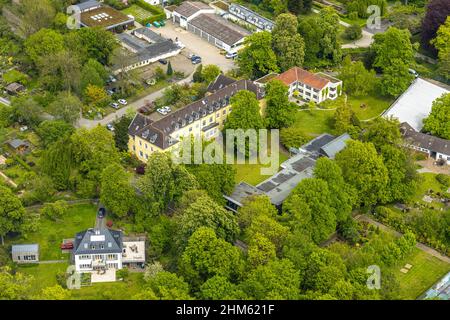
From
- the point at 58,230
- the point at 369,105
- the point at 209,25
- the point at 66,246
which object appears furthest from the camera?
the point at 209,25

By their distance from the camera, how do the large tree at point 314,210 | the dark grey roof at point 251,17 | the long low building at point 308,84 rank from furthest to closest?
the dark grey roof at point 251,17 → the long low building at point 308,84 → the large tree at point 314,210

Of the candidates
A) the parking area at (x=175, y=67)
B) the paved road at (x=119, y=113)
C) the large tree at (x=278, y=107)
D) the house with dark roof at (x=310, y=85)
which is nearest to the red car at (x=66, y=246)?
the paved road at (x=119, y=113)

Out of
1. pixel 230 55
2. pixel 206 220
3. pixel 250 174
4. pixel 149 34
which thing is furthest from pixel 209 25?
A: pixel 206 220

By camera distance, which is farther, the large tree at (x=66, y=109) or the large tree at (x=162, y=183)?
the large tree at (x=66, y=109)

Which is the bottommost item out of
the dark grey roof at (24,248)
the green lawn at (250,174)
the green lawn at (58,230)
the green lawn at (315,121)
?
the green lawn at (58,230)

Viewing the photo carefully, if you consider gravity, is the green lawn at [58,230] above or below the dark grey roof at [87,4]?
A: below

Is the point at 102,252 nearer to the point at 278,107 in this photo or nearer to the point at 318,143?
the point at 318,143

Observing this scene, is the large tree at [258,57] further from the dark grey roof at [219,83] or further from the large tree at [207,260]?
the large tree at [207,260]

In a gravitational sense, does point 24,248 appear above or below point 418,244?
below
